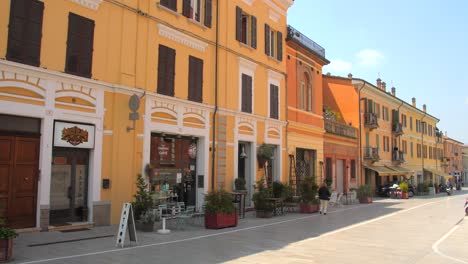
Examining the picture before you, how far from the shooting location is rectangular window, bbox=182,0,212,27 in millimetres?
16541

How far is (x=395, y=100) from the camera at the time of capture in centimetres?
4438

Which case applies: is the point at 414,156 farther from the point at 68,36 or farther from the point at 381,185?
the point at 68,36

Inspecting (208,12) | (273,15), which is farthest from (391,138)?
(208,12)

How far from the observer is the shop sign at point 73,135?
11.9 meters

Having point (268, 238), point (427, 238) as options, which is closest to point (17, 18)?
point (268, 238)

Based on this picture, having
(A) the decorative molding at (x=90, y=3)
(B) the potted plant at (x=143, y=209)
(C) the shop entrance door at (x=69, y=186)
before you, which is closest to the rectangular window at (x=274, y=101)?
(B) the potted plant at (x=143, y=209)

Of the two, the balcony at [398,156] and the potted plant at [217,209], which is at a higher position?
the balcony at [398,156]

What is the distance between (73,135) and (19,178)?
1.91 m

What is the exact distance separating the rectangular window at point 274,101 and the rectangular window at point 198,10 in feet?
19.2

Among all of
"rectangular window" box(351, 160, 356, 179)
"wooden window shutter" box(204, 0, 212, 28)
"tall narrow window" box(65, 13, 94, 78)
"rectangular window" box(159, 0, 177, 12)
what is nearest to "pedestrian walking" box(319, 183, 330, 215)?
"wooden window shutter" box(204, 0, 212, 28)

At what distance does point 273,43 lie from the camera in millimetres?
22875

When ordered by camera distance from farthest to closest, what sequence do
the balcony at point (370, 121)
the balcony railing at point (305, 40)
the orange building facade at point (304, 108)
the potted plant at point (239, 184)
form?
the balcony at point (370, 121)
the balcony railing at point (305, 40)
the orange building facade at point (304, 108)
the potted plant at point (239, 184)

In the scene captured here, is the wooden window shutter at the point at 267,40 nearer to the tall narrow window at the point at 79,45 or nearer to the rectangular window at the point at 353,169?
the tall narrow window at the point at 79,45

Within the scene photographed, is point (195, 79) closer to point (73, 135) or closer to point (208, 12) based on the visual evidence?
point (208, 12)
